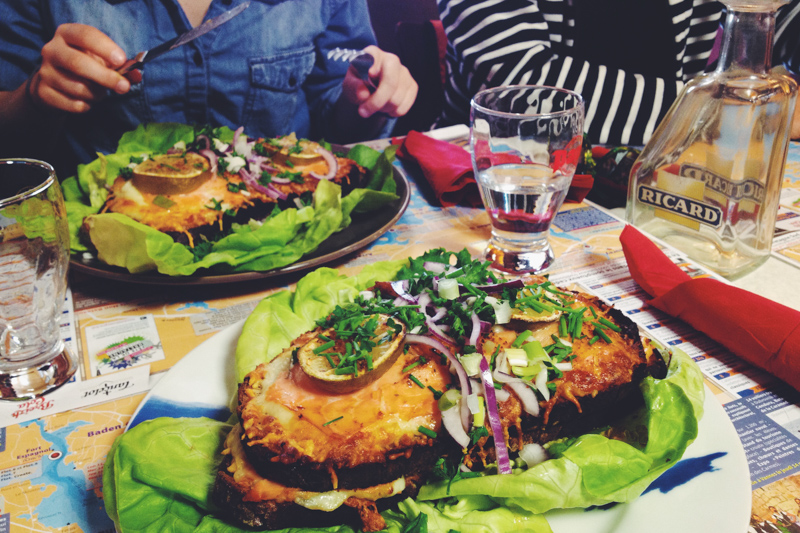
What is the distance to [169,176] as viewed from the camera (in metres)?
2.03

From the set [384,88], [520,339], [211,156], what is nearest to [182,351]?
[520,339]

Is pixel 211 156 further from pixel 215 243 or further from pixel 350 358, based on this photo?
pixel 350 358

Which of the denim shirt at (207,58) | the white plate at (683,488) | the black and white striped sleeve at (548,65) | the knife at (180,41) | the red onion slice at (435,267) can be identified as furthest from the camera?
the black and white striped sleeve at (548,65)

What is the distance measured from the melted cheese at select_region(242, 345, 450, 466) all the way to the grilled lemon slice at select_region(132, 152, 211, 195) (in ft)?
3.92

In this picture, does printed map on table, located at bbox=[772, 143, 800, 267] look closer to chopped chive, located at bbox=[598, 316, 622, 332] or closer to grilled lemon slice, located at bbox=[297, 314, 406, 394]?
chopped chive, located at bbox=[598, 316, 622, 332]

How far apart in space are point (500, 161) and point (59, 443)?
4.76 feet

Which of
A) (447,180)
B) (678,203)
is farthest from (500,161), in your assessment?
(678,203)

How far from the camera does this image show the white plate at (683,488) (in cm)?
90

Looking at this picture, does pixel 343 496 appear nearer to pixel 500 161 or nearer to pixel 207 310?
pixel 207 310

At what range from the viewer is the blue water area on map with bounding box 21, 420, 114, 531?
3.34 ft

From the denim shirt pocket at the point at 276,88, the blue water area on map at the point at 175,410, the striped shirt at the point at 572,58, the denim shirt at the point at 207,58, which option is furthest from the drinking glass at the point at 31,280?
the striped shirt at the point at 572,58

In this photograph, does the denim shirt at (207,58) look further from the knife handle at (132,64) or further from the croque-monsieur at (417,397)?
the croque-monsieur at (417,397)

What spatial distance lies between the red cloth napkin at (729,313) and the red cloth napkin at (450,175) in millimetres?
605

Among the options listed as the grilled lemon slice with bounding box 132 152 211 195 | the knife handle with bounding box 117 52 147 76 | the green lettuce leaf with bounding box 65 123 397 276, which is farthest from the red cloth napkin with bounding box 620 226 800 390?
the knife handle with bounding box 117 52 147 76
